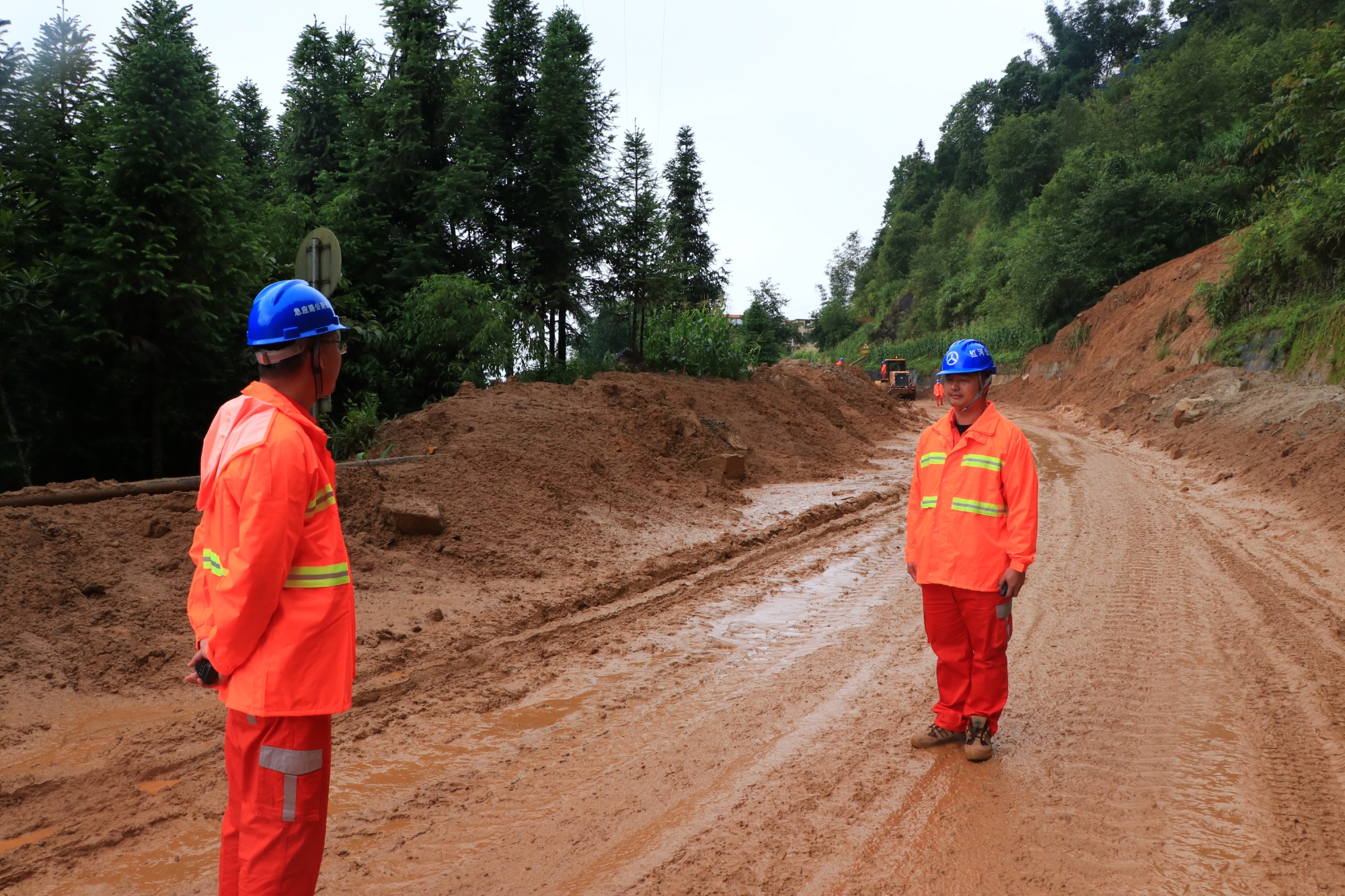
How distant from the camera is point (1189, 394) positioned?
2139cm

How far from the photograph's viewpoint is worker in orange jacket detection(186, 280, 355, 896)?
2148 mm

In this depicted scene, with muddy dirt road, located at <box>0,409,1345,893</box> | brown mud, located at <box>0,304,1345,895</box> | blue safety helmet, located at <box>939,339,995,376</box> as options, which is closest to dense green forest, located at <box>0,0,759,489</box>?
brown mud, located at <box>0,304,1345,895</box>

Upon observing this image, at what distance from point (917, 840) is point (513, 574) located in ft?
17.5

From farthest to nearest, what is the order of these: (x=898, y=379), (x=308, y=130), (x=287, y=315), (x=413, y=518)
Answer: (x=898, y=379), (x=308, y=130), (x=413, y=518), (x=287, y=315)

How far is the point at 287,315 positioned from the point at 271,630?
0.89 metres

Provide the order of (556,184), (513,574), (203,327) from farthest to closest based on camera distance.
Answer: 1. (556,184)
2. (203,327)
3. (513,574)

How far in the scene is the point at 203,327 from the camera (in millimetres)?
12383

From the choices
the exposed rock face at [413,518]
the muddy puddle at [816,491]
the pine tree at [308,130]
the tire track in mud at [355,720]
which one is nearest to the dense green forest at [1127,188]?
the muddy puddle at [816,491]

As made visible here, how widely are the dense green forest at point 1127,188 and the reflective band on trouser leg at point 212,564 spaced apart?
12.0 metres

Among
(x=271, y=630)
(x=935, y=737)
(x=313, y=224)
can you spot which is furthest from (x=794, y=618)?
(x=313, y=224)

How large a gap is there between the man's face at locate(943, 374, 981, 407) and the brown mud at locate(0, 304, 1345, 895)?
1837 millimetres

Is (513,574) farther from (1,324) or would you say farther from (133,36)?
(133,36)

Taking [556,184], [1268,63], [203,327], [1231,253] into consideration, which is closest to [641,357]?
[556,184]

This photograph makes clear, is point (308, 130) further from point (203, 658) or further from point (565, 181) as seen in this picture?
point (203, 658)
